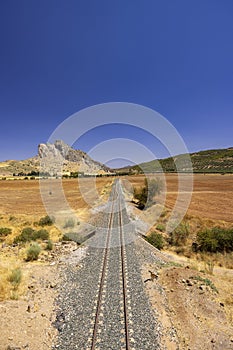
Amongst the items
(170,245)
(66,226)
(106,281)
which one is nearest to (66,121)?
(66,226)

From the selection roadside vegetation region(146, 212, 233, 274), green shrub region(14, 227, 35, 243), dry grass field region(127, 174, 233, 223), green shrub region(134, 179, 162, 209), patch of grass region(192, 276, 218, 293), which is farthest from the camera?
green shrub region(134, 179, 162, 209)

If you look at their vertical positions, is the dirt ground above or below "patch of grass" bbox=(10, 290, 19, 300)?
below

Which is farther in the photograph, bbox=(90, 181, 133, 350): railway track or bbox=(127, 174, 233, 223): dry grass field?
bbox=(127, 174, 233, 223): dry grass field

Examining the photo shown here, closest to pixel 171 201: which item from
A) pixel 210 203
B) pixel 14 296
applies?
pixel 210 203

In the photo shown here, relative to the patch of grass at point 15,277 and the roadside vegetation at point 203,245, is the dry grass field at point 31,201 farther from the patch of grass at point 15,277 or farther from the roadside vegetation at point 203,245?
the patch of grass at point 15,277

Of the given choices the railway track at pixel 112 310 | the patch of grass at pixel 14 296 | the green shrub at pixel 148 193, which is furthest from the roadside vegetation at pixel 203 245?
the green shrub at pixel 148 193

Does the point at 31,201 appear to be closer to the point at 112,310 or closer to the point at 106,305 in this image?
the point at 106,305

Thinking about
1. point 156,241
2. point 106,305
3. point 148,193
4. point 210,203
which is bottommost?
point 210,203

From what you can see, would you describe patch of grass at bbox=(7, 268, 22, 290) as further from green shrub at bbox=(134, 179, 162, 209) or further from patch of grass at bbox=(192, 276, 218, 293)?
green shrub at bbox=(134, 179, 162, 209)

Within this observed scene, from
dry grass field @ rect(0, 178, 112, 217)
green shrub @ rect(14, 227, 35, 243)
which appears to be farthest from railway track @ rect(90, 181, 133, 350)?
dry grass field @ rect(0, 178, 112, 217)

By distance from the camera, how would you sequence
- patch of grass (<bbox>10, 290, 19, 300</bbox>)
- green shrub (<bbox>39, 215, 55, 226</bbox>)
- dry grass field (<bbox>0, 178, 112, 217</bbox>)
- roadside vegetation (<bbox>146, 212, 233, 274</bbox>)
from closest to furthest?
patch of grass (<bbox>10, 290, 19, 300</bbox>) → roadside vegetation (<bbox>146, 212, 233, 274</bbox>) → green shrub (<bbox>39, 215, 55, 226</bbox>) → dry grass field (<bbox>0, 178, 112, 217</bbox>)

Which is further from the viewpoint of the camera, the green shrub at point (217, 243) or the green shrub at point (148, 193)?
the green shrub at point (148, 193)

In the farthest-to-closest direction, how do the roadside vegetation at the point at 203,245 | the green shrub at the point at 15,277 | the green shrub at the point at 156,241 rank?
1. the green shrub at the point at 156,241
2. the roadside vegetation at the point at 203,245
3. the green shrub at the point at 15,277

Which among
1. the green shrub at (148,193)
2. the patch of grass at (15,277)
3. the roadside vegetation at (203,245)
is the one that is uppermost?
the green shrub at (148,193)
